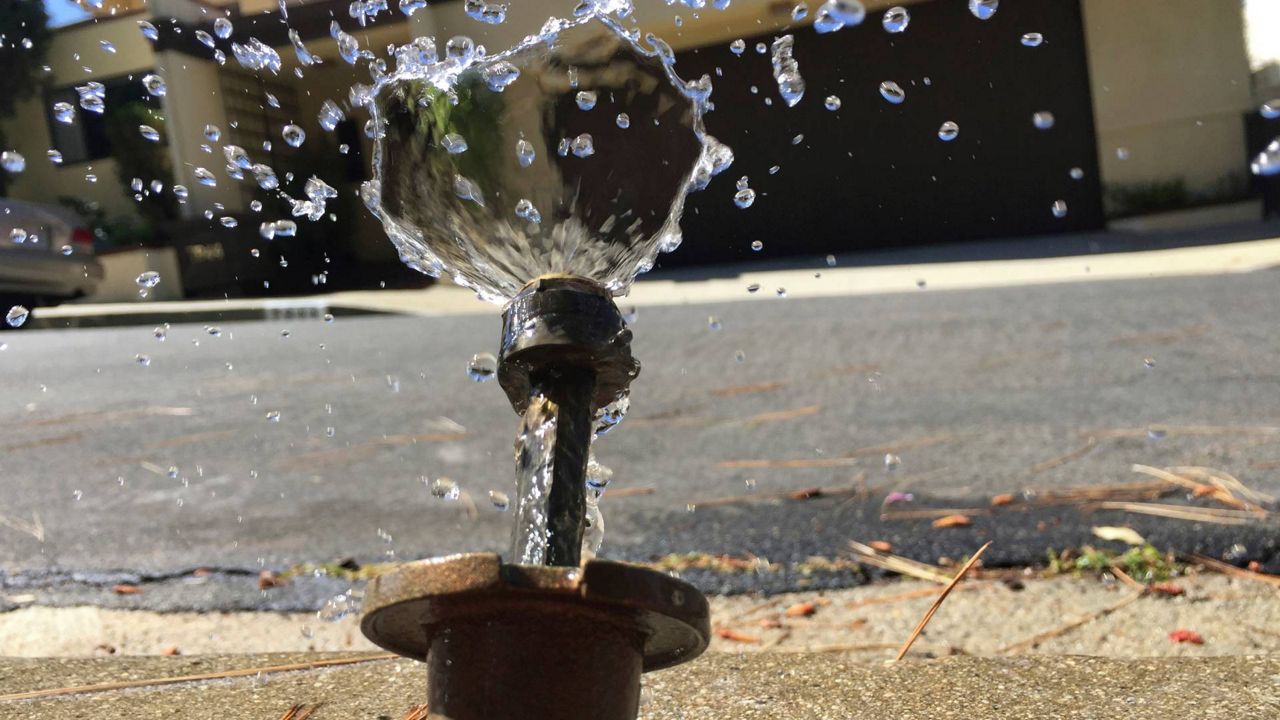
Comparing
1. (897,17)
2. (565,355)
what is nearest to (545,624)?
(565,355)

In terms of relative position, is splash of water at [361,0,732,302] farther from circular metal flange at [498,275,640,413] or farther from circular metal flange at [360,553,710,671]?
circular metal flange at [360,553,710,671]

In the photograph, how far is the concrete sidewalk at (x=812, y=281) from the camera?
725 cm

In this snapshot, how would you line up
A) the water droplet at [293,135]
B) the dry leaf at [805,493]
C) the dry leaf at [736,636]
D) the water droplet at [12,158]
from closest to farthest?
the dry leaf at [736,636]
the dry leaf at [805,493]
the water droplet at [293,135]
the water droplet at [12,158]

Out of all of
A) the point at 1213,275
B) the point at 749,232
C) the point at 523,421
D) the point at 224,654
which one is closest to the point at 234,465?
the point at 224,654

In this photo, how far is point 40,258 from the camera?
9039mm

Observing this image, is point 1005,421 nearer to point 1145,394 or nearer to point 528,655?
point 1145,394

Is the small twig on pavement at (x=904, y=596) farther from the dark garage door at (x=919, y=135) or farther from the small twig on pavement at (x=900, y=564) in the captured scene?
the dark garage door at (x=919, y=135)

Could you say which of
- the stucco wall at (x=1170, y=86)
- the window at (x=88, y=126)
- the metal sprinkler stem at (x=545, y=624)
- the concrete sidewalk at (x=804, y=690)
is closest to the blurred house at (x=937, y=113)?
the stucco wall at (x=1170, y=86)

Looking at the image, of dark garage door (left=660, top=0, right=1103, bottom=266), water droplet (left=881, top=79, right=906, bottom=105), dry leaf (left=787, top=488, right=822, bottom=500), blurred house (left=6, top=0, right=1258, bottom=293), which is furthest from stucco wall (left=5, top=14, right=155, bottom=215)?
dry leaf (left=787, top=488, right=822, bottom=500)

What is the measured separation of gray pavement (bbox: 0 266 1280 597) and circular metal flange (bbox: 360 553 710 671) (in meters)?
1.38

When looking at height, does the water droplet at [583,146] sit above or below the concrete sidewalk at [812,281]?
above

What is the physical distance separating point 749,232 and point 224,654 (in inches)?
445

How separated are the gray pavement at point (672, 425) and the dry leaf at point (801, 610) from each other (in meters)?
0.33

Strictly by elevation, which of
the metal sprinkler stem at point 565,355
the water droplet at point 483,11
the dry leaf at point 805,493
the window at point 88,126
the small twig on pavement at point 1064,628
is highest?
the window at point 88,126
